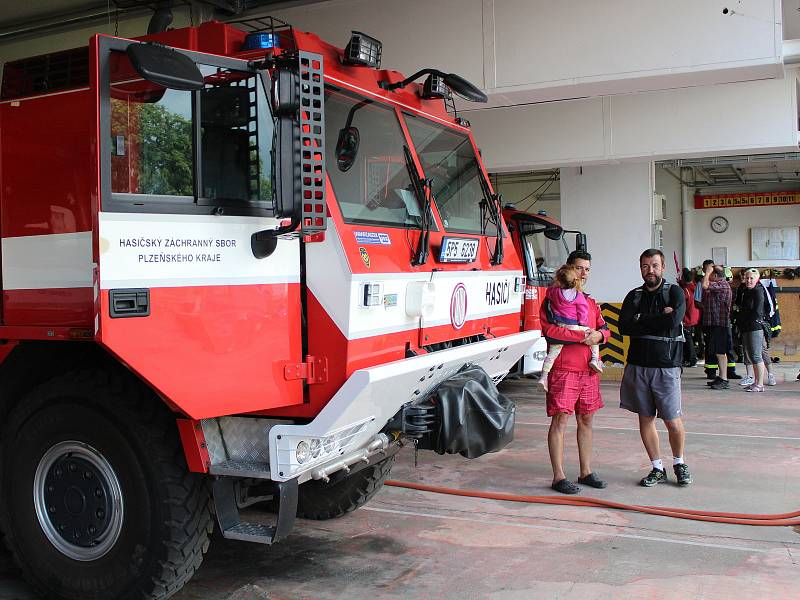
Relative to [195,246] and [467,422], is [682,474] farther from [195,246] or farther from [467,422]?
[195,246]

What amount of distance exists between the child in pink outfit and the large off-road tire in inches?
130

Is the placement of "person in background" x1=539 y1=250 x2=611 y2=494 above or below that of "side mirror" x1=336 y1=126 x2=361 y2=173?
below

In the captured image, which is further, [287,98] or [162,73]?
[287,98]


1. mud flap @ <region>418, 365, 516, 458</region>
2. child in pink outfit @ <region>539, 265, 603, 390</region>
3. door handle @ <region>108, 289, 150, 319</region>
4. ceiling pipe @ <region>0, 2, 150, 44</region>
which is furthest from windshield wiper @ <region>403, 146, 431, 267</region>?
ceiling pipe @ <region>0, 2, 150, 44</region>

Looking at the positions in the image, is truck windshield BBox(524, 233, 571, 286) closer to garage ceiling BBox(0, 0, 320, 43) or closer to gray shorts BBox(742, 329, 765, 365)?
gray shorts BBox(742, 329, 765, 365)

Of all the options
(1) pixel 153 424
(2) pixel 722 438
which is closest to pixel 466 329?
(1) pixel 153 424

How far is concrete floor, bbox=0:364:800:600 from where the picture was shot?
4496 mm

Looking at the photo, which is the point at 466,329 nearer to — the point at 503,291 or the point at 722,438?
the point at 503,291

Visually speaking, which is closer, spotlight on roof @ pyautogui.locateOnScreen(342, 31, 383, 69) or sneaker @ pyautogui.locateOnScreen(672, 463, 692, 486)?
spotlight on roof @ pyautogui.locateOnScreen(342, 31, 383, 69)

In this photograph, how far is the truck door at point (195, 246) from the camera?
343cm

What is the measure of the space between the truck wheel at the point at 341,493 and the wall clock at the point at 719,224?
27.3m

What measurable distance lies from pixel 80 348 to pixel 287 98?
1.66m

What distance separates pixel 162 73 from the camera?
129 inches

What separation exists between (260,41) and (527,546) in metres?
3.43
